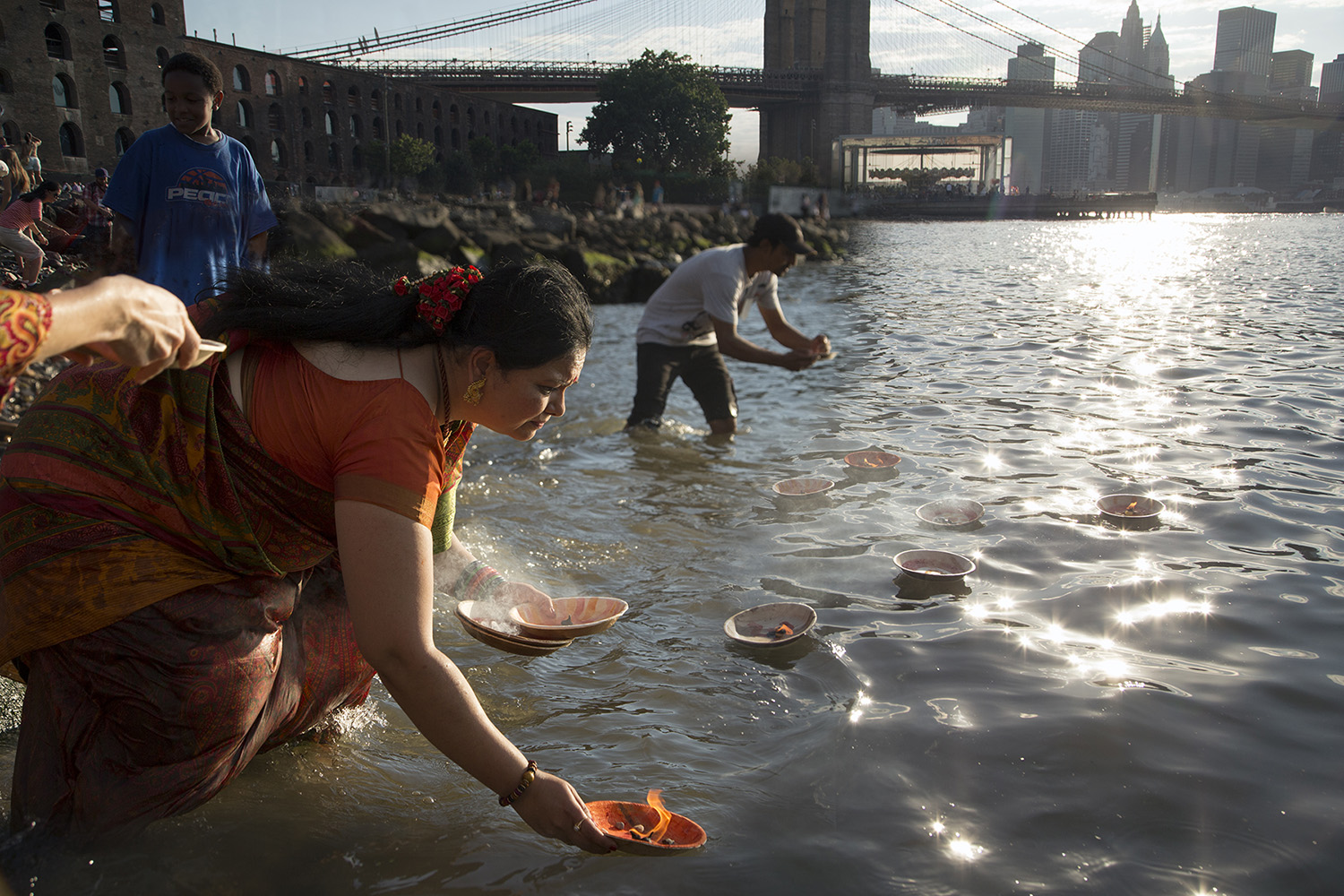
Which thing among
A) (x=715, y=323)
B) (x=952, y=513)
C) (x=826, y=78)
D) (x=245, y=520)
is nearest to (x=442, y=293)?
(x=245, y=520)

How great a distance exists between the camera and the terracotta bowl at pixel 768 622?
3072mm

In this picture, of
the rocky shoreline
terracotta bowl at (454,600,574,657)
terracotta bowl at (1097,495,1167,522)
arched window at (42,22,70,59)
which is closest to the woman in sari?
terracotta bowl at (454,600,574,657)

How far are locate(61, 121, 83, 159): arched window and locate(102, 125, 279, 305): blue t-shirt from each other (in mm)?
39637

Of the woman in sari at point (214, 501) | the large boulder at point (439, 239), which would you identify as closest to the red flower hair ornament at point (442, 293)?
the woman in sari at point (214, 501)

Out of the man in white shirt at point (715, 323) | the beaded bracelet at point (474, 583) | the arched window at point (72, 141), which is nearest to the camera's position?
the beaded bracelet at point (474, 583)

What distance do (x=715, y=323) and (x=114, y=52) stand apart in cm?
4292

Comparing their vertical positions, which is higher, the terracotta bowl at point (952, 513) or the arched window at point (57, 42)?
the arched window at point (57, 42)

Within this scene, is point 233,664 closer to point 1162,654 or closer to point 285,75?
point 1162,654

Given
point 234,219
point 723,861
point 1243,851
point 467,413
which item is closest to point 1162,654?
point 1243,851

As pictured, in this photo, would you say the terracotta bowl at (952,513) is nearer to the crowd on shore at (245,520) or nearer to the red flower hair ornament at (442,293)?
the crowd on shore at (245,520)

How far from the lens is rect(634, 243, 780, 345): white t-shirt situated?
5562mm

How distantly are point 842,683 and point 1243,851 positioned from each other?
116 cm

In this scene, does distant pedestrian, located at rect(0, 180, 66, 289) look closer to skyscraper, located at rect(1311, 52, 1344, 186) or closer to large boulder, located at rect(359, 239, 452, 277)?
large boulder, located at rect(359, 239, 452, 277)

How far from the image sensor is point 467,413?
6.35 ft
